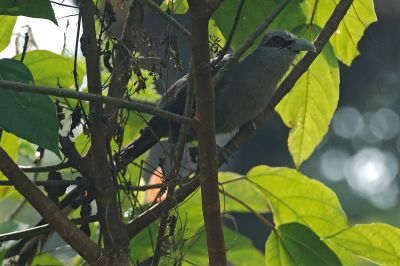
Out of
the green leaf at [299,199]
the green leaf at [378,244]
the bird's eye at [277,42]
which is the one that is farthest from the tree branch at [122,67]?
the bird's eye at [277,42]

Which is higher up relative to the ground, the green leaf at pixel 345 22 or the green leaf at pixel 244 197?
the green leaf at pixel 345 22

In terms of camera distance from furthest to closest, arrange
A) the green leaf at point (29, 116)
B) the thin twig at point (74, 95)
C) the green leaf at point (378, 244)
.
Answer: the green leaf at point (378, 244), the green leaf at point (29, 116), the thin twig at point (74, 95)

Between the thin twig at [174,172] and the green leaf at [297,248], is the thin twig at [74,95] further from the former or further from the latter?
the green leaf at [297,248]

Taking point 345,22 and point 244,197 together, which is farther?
point 244,197

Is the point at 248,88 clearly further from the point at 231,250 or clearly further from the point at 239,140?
the point at 231,250

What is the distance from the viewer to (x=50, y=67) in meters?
2.24

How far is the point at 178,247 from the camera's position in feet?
6.90

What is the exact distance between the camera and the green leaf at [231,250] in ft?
7.48

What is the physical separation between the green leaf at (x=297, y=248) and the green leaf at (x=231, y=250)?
12cm

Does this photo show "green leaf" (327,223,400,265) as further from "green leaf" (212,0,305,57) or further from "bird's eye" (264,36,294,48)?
"bird's eye" (264,36,294,48)

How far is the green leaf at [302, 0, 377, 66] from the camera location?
7.48 ft

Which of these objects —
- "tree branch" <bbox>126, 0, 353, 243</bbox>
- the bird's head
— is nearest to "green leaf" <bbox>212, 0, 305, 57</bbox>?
"tree branch" <bbox>126, 0, 353, 243</bbox>

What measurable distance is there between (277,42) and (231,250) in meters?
1.40

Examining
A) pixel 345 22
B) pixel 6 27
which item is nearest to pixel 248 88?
pixel 345 22
